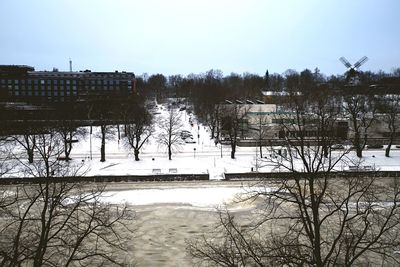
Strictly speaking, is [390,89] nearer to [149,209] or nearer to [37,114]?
[37,114]

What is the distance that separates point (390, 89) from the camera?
352 feet

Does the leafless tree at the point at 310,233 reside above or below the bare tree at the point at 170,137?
below

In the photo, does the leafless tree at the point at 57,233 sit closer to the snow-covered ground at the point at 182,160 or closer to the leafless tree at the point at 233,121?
the snow-covered ground at the point at 182,160

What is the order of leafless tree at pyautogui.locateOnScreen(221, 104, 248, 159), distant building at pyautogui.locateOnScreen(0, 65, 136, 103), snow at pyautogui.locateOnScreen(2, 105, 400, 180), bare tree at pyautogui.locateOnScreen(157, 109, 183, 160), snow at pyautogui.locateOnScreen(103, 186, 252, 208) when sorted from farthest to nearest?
distant building at pyautogui.locateOnScreen(0, 65, 136, 103) < leafless tree at pyautogui.locateOnScreen(221, 104, 248, 159) < bare tree at pyautogui.locateOnScreen(157, 109, 183, 160) < snow at pyautogui.locateOnScreen(2, 105, 400, 180) < snow at pyautogui.locateOnScreen(103, 186, 252, 208)

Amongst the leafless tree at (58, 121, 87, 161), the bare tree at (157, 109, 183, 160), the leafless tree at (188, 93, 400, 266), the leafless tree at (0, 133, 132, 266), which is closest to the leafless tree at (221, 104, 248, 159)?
the bare tree at (157, 109, 183, 160)

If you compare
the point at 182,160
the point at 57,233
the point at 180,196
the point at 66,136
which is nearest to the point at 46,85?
the point at 66,136

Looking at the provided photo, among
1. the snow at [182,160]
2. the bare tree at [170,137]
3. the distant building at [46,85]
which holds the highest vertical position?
the distant building at [46,85]

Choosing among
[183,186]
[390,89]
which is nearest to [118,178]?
[183,186]

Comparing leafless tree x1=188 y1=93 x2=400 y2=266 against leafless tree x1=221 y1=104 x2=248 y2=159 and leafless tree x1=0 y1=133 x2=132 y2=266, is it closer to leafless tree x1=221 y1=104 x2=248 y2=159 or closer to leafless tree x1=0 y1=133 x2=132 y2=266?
leafless tree x1=0 y1=133 x2=132 y2=266

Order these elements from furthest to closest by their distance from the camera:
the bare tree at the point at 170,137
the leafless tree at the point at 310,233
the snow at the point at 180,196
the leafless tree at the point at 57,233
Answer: the bare tree at the point at 170,137 < the snow at the point at 180,196 < the leafless tree at the point at 57,233 < the leafless tree at the point at 310,233

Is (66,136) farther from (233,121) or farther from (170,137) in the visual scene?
(233,121)

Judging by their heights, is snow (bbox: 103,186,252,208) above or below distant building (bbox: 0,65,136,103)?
below

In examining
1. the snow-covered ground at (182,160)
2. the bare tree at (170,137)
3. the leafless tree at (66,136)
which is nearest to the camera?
the snow-covered ground at (182,160)

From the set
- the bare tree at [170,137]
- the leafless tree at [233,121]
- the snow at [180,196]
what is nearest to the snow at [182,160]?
the bare tree at [170,137]
